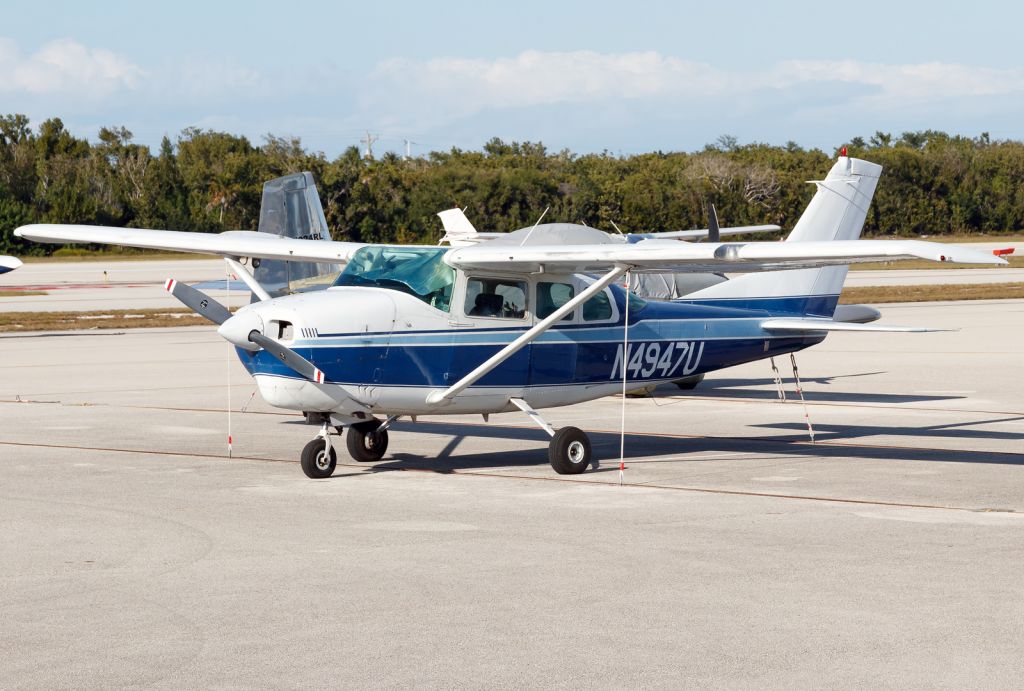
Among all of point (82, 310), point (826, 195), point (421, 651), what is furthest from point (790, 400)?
point (82, 310)

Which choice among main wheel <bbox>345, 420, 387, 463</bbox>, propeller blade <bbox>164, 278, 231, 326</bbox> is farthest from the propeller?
main wheel <bbox>345, 420, 387, 463</bbox>

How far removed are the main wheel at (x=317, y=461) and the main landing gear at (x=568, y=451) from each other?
6.34ft

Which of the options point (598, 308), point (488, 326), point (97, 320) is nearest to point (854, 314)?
point (598, 308)

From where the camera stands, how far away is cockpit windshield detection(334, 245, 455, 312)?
11969 mm

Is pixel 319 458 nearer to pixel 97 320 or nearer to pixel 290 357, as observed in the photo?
pixel 290 357

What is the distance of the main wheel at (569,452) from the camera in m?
12.0

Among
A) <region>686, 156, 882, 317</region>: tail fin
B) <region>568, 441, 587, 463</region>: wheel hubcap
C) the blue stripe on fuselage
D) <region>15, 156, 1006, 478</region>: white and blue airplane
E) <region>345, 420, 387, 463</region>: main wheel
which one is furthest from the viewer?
<region>686, 156, 882, 317</region>: tail fin

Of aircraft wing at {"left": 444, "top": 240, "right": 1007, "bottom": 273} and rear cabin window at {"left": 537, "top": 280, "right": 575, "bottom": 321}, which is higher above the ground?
aircraft wing at {"left": 444, "top": 240, "right": 1007, "bottom": 273}

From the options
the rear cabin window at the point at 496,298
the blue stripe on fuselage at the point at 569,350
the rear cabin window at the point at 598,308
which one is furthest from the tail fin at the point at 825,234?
the rear cabin window at the point at 496,298

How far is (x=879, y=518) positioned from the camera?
32.6ft

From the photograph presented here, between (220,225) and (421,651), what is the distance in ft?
235

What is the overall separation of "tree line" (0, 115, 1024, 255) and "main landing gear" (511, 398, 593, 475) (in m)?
60.8

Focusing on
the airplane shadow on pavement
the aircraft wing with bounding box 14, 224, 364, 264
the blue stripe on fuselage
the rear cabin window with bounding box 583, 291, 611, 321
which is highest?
the aircraft wing with bounding box 14, 224, 364, 264

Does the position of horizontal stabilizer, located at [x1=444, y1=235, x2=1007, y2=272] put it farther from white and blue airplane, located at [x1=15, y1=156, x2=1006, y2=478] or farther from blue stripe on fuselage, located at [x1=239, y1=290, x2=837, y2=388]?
blue stripe on fuselage, located at [x1=239, y1=290, x2=837, y2=388]
